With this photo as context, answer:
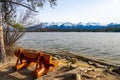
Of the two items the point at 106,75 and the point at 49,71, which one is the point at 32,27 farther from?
the point at 106,75

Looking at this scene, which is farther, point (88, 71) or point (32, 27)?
point (32, 27)

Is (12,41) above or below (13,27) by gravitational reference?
below

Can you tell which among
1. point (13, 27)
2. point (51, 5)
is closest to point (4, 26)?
point (13, 27)

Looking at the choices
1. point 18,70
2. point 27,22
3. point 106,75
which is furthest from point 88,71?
point 27,22

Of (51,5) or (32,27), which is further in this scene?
(32,27)

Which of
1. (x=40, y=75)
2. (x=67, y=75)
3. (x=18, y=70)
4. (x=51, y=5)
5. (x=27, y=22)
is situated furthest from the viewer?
(x=27, y=22)

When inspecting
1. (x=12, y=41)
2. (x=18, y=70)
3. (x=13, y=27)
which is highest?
(x=13, y=27)

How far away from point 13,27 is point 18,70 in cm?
477

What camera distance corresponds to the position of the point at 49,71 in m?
8.97

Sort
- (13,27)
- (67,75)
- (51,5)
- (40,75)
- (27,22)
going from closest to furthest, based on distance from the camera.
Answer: (67,75)
(40,75)
(51,5)
(13,27)
(27,22)

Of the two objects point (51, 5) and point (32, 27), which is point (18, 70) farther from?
point (32, 27)

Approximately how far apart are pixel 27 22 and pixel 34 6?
3.71 m

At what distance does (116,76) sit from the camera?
8.59 m

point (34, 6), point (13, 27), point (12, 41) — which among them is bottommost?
point (12, 41)
